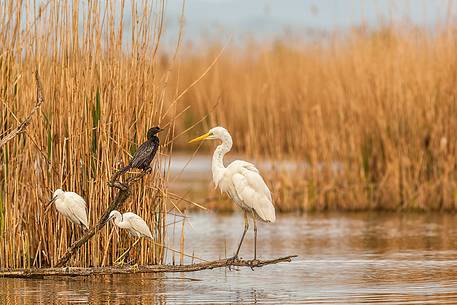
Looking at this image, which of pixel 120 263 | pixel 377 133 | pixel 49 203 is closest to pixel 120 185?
pixel 49 203

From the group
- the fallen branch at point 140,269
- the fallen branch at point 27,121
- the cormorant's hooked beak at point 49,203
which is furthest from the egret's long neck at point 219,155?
the fallen branch at point 27,121

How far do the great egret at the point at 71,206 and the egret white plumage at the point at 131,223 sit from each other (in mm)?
212

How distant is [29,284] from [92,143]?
1.17m

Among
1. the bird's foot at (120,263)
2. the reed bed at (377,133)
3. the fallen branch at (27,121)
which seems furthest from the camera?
the reed bed at (377,133)

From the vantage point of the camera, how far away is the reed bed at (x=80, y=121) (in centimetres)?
936

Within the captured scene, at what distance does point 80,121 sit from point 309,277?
6.83ft

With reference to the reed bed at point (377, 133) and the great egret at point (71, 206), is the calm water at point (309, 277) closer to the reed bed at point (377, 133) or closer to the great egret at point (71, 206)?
the great egret at point (71, 206)

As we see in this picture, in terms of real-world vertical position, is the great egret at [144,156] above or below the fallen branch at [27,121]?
below

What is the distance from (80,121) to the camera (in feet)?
30.8

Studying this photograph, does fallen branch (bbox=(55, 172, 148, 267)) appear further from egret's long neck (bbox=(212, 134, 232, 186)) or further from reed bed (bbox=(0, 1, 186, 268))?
egret's long neck (bbox=(212, 134, 232, 186))

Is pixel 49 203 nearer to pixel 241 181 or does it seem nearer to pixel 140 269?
pixel 140 269

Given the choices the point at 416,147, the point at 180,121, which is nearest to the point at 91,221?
the point at 416,147

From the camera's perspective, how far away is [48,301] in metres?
8.34

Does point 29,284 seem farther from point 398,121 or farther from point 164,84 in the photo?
point 398,121
